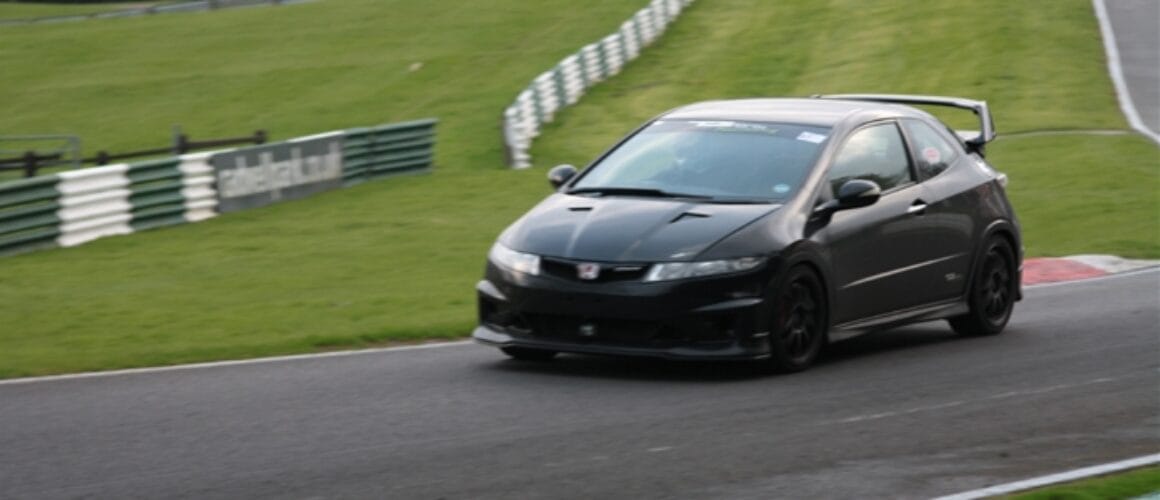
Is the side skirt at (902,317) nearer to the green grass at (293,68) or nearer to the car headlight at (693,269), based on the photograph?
the car headlight at (693,269)

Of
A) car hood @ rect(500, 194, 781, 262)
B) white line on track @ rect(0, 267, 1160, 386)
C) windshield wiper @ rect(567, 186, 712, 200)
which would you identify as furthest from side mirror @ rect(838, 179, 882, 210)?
white line on track @ rect(0, 267, 1160, 386)

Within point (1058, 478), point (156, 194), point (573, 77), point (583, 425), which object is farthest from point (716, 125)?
point (573, 77)

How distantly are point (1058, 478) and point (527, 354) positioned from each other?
3727 mm

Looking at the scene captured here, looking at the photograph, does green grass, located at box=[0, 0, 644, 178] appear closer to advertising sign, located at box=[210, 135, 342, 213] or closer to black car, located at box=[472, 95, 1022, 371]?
advertising sign, located at box=[210, 135, 342, 213]

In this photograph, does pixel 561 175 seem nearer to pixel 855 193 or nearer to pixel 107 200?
pixel 855 193

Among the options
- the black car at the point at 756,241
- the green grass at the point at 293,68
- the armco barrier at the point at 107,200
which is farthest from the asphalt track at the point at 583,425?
the green grass at the point at 293,68

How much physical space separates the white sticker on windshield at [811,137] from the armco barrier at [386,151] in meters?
14.6

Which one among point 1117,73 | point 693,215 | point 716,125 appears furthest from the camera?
point 1117,73

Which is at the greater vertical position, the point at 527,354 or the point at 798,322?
the point at 798,322

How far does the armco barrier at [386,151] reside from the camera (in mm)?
25344

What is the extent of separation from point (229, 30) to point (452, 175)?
35.0m

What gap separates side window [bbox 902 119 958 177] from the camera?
11.7 metres

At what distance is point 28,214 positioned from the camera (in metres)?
18.6

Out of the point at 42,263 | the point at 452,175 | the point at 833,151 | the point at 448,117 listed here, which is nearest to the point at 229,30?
the point at 448,117
